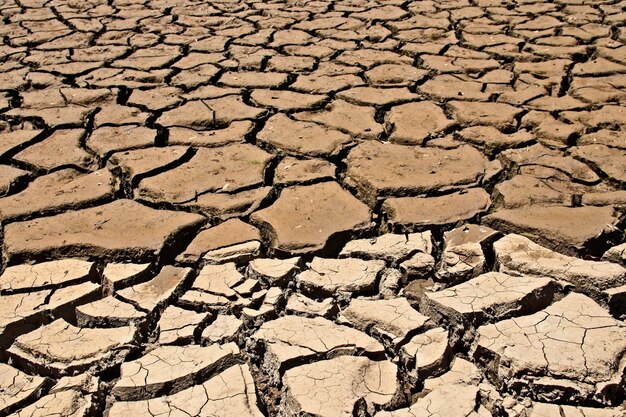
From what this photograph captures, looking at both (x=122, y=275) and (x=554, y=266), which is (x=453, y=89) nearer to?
(x=554, y=266)

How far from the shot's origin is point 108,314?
72.4 inches

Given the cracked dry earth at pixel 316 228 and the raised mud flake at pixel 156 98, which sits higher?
the cracked dry earth at pixel 316 228

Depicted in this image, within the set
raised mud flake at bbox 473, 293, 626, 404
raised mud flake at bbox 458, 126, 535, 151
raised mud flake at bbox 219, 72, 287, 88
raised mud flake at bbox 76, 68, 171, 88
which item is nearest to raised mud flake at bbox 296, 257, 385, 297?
raised mud flake at bbox 473, 293, 626, 404

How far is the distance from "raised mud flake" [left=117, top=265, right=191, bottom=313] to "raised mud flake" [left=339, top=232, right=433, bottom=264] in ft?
1.55

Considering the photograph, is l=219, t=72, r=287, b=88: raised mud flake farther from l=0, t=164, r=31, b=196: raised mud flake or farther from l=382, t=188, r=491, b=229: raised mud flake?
l=382, t=188, r=491, b=229: raised mud flake

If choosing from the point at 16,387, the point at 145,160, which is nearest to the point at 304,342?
the point at 16,387

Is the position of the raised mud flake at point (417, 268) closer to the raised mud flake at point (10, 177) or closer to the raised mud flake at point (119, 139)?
the raised mud flake at point (119, 139)

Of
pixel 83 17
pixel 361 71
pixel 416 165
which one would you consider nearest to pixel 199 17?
pixel 83 17

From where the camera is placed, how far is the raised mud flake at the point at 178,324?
1751 millimetres

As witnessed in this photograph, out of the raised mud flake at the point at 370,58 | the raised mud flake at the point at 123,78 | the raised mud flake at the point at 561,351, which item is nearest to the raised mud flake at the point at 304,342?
the raised mud flake at the point at 561,351

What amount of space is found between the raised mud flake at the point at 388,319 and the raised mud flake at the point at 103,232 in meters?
0.64

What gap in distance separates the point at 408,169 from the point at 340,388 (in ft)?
3.76

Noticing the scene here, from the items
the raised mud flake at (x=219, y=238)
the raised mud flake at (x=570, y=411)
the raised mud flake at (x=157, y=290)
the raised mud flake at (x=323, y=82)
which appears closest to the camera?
the raised mud flake at (x=570, y=411)

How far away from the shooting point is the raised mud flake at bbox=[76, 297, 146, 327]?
5.97 ft
